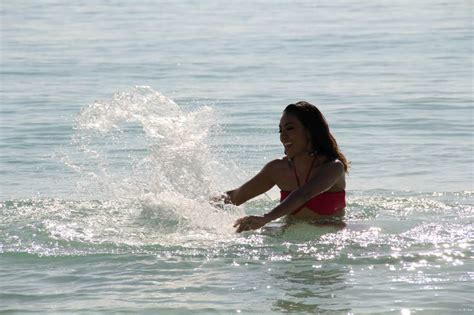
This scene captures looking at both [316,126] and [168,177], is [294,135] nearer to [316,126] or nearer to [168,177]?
[316,126]

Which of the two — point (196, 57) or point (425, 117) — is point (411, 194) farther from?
point (196, 57)

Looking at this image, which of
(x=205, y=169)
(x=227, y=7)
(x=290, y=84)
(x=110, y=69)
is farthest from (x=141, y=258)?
(x=227, y=7)

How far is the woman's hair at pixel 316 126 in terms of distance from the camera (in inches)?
308

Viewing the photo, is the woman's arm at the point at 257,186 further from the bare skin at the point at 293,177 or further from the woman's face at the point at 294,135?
the woman's face at the point at 294,135

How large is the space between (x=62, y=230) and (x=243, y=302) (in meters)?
2.02

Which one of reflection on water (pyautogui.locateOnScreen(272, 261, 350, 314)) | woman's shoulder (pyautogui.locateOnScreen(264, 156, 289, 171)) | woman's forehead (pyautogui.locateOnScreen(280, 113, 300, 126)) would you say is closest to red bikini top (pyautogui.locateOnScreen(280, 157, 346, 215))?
woman's shoulder (pyautogui.locateOnScreen(264, 156, 289, 171))

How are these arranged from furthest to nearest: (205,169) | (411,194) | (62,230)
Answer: (411,194) < (205,169) < (62,230)

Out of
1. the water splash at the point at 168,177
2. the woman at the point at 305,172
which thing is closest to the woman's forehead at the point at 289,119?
the woman at the point at 305,172

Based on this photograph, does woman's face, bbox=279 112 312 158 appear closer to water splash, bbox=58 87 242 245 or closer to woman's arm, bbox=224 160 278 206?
woman's arm, bbox=224 160 278 206

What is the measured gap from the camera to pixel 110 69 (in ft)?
59.9

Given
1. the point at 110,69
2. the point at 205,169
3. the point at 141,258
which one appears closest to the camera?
the point at 141,258

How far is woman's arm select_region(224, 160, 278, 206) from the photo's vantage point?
821cm

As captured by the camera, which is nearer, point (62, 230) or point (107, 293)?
point (107, 293)

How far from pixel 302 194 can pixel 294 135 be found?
392 millimetres
